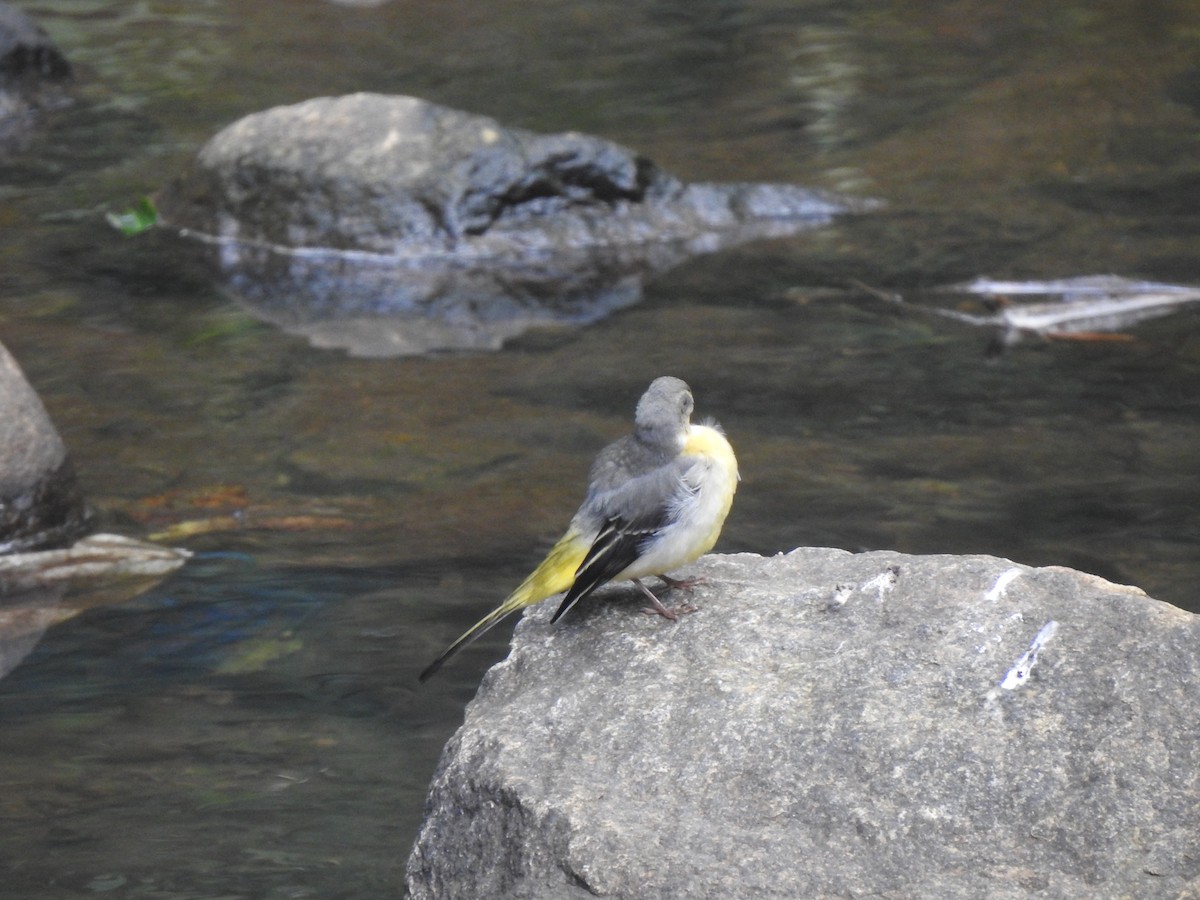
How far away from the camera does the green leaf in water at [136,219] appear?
414 inches

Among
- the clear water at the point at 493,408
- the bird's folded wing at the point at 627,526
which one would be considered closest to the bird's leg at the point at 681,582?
the bird's folded wing at the point at 627,526

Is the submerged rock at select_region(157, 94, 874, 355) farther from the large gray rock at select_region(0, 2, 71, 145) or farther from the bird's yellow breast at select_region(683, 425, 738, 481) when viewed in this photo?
the bird's yellow breast at select_region(683, 425, 738, 481)

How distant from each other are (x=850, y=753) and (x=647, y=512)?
0.84m

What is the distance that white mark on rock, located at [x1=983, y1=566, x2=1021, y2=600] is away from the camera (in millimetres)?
3779

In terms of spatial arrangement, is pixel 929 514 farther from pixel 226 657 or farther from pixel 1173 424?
pixel 226 657

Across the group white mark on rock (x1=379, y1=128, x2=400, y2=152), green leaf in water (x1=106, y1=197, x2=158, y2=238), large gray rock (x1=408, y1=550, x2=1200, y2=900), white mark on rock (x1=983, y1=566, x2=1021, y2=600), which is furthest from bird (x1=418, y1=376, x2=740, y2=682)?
green leaf in water (x1=106, y1=197, x2=158, y2=238)

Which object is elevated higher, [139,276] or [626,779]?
[626,779]

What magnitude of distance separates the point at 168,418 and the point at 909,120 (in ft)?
20.7

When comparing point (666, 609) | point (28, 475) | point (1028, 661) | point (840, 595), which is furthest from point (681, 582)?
point (28, 475)

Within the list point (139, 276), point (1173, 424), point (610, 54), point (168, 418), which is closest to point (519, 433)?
point (168, 418)

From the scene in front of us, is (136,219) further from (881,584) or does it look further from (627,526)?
(881,584)

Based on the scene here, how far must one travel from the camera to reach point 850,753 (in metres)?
3.38

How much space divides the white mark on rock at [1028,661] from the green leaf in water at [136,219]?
8.18 meters

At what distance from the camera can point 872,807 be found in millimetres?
3252
